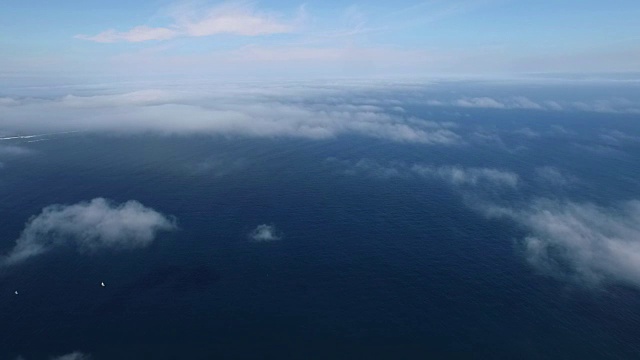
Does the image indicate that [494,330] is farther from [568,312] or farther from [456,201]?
[456,201]

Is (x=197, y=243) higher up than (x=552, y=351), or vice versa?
(x=197, y=243)

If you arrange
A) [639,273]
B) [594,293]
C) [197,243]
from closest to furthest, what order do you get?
[594,293] → [639,273] → [197,243]

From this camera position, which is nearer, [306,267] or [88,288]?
[88,288]

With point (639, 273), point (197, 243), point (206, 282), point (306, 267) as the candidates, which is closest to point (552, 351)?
point (639, 273)

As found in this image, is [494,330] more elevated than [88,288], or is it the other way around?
[88,288]

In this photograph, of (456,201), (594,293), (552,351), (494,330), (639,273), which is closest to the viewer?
(552,351)

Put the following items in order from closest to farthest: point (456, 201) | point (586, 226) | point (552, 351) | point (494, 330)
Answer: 1. point (552, 351)
2. point (494, 330)
3. point (586, 226)
4. point (456, 201)

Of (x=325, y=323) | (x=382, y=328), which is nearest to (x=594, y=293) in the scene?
(x=382, y=328)

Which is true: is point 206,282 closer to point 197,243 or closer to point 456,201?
point 197,243

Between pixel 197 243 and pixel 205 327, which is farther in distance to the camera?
pixel 197 243
